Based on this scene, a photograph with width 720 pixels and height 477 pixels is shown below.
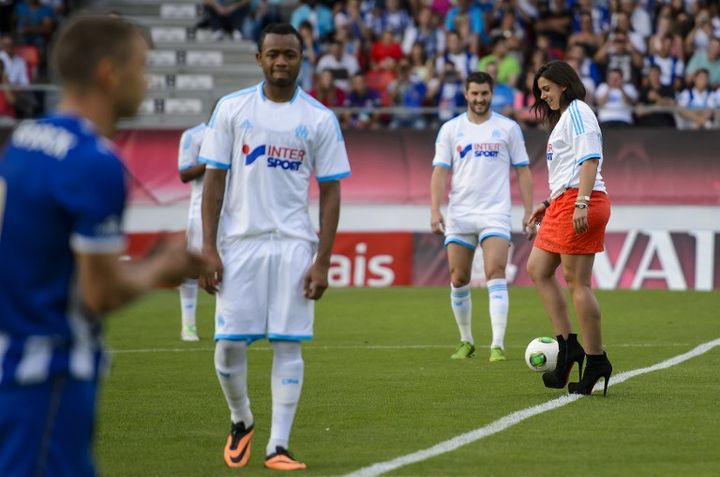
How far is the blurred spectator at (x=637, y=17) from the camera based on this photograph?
26047 mm

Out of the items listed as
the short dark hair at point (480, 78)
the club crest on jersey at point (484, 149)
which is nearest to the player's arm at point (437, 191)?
the club crest on jersey at point (484, 149)

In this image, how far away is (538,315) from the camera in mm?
17516

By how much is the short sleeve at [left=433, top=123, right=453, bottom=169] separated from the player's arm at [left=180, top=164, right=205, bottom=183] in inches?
92.4

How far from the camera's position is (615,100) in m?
23.2

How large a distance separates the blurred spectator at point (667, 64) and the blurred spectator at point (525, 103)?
7.39ft

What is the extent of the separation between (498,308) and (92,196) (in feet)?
30.7

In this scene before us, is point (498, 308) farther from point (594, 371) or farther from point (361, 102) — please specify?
point (361, 102)

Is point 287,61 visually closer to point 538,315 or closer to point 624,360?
point 624,360

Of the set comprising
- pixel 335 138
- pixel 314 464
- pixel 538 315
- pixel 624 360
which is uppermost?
pixel 335 138

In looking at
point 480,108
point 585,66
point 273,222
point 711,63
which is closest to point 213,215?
point 273,222

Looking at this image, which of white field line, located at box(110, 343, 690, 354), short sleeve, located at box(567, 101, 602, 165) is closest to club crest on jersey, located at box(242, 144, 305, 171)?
short sleeve, located at box(567, 101, 602, 165)

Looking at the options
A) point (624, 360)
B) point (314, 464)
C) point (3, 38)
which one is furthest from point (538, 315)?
point (3, 38)

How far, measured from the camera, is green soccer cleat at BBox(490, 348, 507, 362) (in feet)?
42.1

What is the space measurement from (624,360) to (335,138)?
604 centimetres
